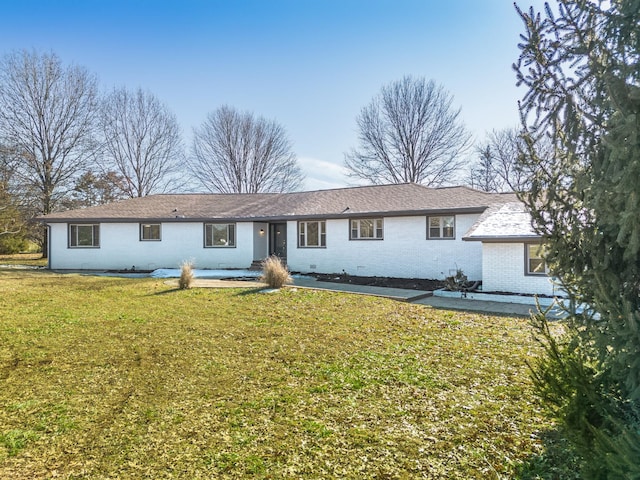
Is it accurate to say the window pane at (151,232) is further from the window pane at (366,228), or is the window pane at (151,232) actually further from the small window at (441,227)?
the small window at (441,227)

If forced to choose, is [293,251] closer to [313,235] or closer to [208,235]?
[313,235]

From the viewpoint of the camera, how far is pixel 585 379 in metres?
2.57

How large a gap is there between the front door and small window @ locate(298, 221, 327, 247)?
1.55 metres

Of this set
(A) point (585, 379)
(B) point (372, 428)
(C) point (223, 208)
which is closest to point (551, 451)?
(A) point (585, 379)

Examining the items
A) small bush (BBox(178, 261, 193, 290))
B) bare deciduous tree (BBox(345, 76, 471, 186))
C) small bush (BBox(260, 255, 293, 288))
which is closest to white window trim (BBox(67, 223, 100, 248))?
small bush (BBox(178, 261, 193, 290))

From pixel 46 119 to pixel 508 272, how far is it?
30648 mm

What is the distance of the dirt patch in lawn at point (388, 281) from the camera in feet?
42.1

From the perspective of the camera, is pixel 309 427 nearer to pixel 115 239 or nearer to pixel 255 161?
pixel 115 239

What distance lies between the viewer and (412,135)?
89.8 ft

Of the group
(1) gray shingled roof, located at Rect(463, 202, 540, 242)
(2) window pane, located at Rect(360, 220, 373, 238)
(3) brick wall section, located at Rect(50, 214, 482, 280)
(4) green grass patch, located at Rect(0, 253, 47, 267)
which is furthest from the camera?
(4) green grass patch, located at Rect(0, 253, 47, 267)

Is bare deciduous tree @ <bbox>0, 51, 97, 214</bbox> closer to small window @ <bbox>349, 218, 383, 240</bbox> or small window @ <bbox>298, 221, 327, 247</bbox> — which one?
small window @ <bbox>298, 221, 327, 247</bbox>

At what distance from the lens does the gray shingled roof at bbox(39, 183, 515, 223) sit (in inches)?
568

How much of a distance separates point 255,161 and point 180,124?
23.9ft

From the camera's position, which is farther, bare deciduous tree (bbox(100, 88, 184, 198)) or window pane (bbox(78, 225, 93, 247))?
bare deciduous tree (bbox(100, 88, 184, 198))
